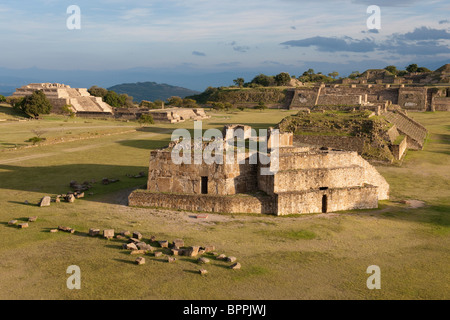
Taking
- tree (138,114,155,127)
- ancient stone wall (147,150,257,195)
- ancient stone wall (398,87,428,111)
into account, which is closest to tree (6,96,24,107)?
tree (138,114,155,127)

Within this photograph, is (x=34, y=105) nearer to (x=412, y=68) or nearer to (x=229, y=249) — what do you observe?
(x=229, y=249)

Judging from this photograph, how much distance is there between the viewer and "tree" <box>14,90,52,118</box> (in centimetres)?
5509

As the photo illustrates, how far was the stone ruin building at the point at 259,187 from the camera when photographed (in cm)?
1717

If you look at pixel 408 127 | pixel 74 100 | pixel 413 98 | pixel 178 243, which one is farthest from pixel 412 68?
pixel 178 243

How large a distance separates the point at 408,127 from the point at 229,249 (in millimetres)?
33571

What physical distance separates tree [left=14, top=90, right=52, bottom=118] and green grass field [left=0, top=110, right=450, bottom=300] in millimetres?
35291

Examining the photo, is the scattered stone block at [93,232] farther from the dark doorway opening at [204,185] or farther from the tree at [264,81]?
the tree at [264,81]

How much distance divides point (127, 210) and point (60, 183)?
21.2ft

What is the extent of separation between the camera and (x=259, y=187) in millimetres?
18453

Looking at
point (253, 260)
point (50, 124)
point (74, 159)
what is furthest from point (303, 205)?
point (50, 124)

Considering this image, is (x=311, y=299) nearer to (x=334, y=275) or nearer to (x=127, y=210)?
(x=334, y=275)

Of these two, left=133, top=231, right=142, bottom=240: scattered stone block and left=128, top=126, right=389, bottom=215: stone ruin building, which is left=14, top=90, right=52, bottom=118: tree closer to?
left=128, top=126, right=389, bottom=215: stone ruin building

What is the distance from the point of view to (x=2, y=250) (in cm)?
1303

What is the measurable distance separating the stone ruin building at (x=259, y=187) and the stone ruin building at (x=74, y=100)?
47.1m
